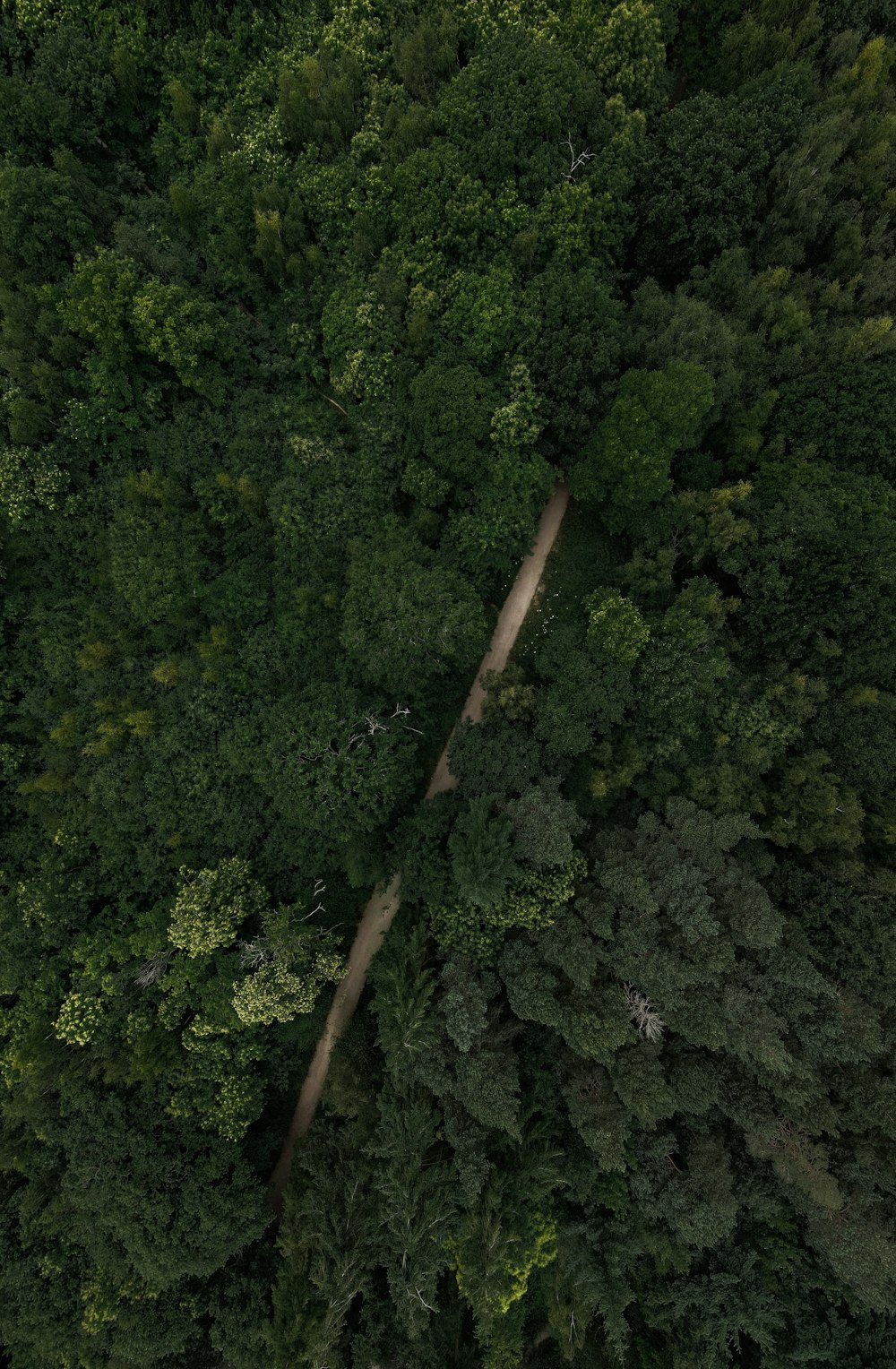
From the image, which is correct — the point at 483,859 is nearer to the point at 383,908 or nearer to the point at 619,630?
the point at 383,908

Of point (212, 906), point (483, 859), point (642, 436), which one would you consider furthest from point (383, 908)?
point (642, 436)

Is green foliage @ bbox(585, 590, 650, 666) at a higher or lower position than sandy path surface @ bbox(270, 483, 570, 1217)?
higher

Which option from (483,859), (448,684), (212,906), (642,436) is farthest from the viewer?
(448,684)

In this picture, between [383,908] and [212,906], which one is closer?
[212,906]

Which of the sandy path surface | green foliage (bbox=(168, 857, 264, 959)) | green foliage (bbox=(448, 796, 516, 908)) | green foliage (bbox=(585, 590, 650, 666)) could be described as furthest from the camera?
the sandy path surface

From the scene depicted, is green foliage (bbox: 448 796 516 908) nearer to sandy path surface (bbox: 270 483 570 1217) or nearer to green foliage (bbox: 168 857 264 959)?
sandy path surface (bbox: 270 483 570 1217)

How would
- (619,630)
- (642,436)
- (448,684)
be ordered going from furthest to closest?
(448,684)
(619,630)
(642,436)

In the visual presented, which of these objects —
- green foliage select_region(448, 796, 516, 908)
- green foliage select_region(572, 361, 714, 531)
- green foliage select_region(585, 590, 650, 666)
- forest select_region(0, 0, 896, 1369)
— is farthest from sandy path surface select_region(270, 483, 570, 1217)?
green foliage select_region(448, 796, 516, 908)

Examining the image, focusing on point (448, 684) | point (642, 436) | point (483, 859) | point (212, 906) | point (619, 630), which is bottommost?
point (212, 906)

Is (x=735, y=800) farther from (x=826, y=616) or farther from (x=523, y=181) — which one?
(x=523, y=181)
